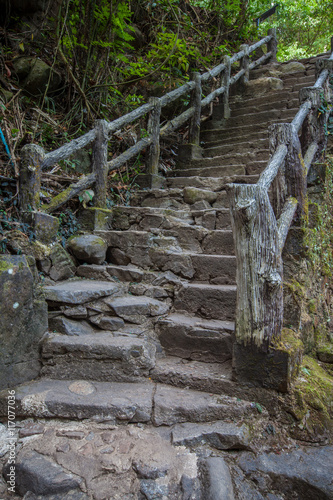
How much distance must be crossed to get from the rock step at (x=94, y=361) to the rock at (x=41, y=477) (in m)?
0.62

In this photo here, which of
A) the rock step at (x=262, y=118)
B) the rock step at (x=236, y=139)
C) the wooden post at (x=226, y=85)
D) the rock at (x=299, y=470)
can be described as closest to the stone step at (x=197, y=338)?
the rock at (x=299, y=470)

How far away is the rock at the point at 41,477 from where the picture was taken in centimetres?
163

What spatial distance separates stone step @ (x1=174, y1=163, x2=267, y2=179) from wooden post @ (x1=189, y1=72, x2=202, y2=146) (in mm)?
772

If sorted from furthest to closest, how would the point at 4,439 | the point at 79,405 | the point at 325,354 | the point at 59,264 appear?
the point at 59,264 < the point at 325,354 < the point at 79,405 < the point at 4,439

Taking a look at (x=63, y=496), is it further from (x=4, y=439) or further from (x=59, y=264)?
(x=59, y=264)

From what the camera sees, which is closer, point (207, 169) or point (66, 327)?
point (66, 327)

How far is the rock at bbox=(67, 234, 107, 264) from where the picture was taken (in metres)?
3.26

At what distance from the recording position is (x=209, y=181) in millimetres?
4359

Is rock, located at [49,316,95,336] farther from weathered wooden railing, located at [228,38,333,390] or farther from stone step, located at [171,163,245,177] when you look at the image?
stone step, located at [171,163,245,177]

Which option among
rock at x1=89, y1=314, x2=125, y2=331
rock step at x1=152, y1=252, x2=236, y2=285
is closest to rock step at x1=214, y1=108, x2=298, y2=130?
rock step at x1=152, y1=252, x2=236, y2=285

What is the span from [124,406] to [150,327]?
0.75 meters

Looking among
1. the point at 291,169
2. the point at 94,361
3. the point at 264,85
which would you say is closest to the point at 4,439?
the point at 94,361

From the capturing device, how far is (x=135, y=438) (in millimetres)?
1920

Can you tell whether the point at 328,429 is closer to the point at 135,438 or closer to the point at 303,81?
the point at 135,438
